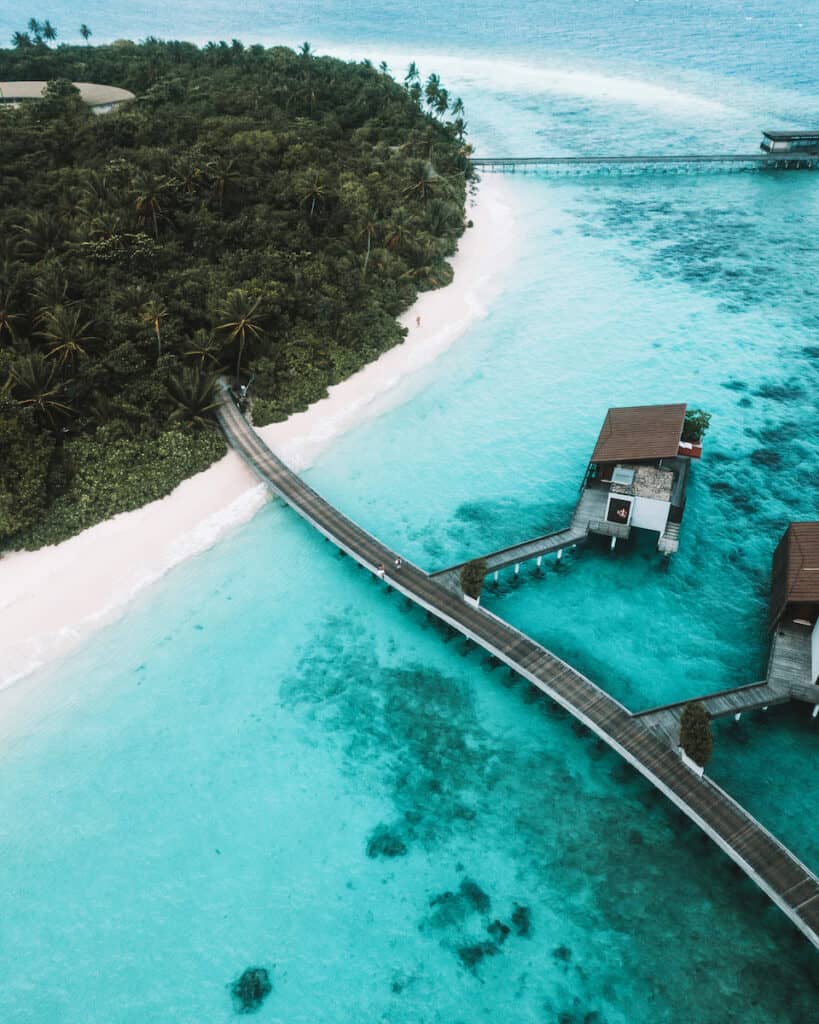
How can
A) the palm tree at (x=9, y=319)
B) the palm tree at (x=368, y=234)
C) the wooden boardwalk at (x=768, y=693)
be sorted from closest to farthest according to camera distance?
the wooden boardwalk at (x=768, y=693) → the palm tree at (x=9, y=319) → the palm tree at (x=368, y=234)

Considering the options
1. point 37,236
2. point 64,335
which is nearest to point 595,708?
point 64,335

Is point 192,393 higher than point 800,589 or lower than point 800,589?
higher

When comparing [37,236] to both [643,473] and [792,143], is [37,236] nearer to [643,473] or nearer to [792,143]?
[643,473]

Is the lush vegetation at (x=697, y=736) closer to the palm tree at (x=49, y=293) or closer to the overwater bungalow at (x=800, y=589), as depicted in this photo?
the overwater bungalow at (x=800, y=589)

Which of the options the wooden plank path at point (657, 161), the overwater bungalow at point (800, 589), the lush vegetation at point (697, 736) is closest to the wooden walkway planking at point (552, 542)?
the overwater bungalow at point (800, 589)

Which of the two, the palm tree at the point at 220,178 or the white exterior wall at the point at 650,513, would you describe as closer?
the white exterior wall at the point at 650,513

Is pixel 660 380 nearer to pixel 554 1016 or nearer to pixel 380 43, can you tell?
pixel 554 1016

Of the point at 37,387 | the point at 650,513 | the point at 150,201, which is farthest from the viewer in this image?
the point at 150,201

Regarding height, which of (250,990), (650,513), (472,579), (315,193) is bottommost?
(250,990)
